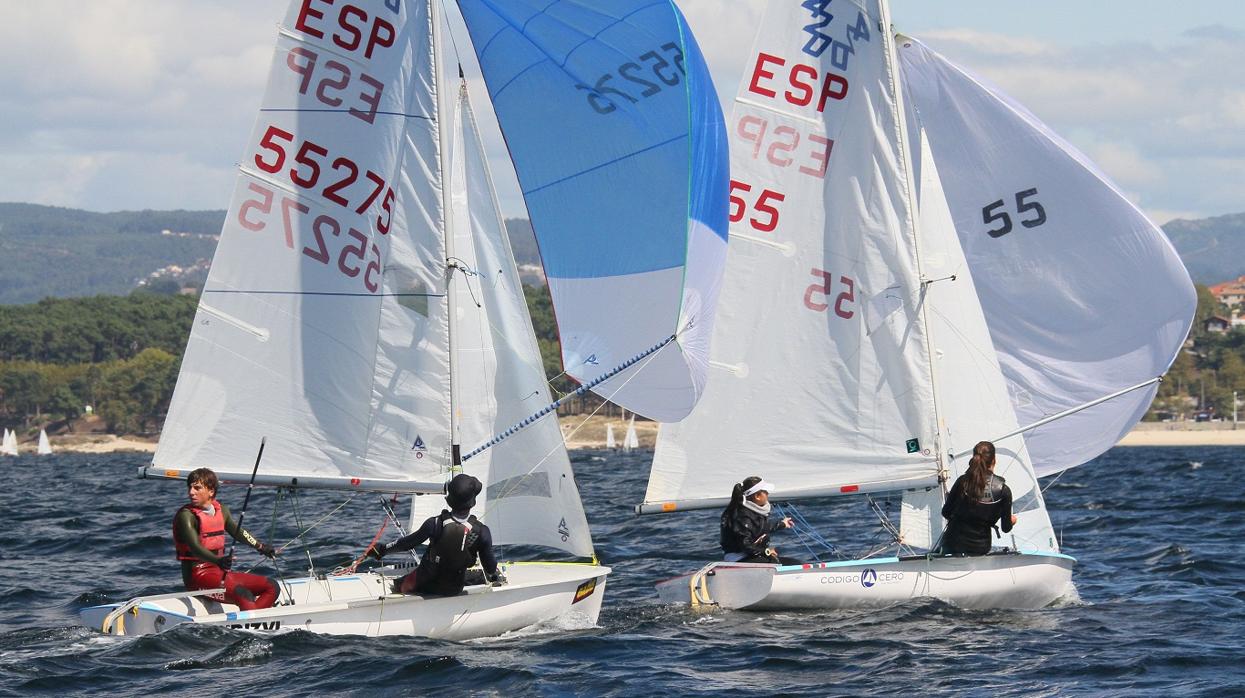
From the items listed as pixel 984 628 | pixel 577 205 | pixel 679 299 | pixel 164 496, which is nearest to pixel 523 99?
pixel 577 205

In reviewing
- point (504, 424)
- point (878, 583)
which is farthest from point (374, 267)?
point (878, 583)

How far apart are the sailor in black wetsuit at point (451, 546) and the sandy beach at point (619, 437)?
97.3m

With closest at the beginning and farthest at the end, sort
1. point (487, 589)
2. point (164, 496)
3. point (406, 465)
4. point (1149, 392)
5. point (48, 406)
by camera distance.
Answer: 1. point (487, 589)
2. point (406, 465)
3. point (1149, 392)
4. point (164, 496)
5. point (48, 406)

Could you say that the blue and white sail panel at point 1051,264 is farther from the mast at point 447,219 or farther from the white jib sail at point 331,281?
the white jib sail at point 331,281

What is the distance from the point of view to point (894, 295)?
15.6 meters

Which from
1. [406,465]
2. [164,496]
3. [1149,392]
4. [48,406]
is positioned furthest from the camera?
[48,406]

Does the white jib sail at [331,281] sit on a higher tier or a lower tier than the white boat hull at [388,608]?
higher

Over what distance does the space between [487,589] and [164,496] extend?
995 inches

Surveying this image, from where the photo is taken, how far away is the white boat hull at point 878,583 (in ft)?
47.0

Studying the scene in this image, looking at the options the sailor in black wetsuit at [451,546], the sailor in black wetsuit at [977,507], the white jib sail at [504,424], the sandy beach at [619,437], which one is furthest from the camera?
the sandy beach at [619,437]

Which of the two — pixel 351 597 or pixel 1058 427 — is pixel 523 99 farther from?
pixel 1058 427

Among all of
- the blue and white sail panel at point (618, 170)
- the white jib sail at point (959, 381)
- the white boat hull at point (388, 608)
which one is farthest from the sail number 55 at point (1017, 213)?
the white boat hull at point (388, 608)

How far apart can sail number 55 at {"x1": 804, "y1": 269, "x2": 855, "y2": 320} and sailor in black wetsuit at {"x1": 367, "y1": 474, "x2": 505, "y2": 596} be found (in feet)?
15.8

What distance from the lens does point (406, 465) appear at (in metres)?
13.8
